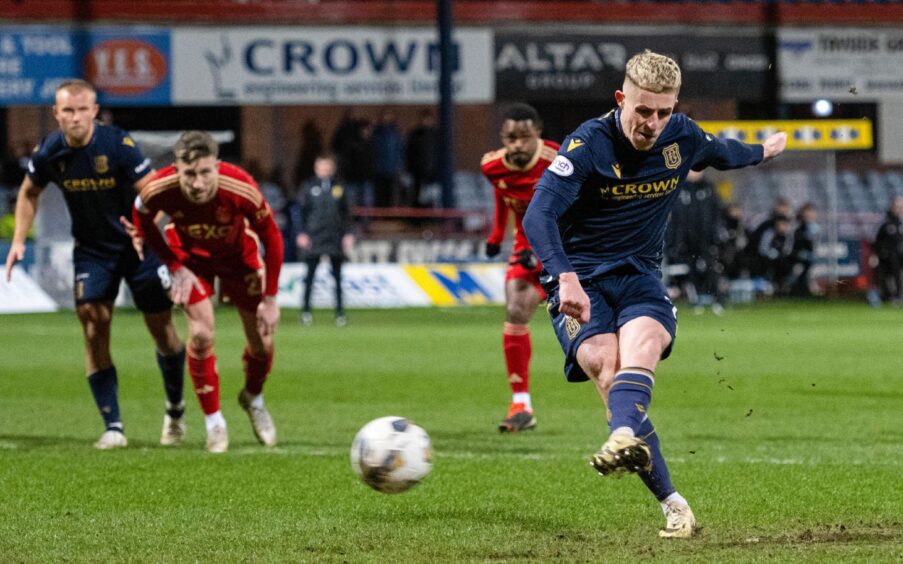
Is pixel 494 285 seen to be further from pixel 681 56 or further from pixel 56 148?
pixel 56 148

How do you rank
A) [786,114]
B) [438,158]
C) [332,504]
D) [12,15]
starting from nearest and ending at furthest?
[332,504], [12,15], [438,158], [786,114]

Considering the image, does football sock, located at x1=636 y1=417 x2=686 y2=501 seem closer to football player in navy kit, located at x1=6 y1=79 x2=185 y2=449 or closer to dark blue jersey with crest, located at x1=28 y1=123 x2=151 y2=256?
football player in navy kit, located at x1=6 y1=79 x2=185 y2=449

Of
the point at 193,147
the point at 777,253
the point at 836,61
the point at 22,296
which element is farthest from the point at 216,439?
the point at 836,61

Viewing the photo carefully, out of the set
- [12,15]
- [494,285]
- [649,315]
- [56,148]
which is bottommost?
[494,285]

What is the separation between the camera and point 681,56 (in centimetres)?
3147

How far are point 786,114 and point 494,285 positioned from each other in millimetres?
10927

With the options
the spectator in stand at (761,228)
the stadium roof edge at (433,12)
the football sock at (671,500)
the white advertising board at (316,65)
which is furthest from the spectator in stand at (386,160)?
the football sock at (671,500)

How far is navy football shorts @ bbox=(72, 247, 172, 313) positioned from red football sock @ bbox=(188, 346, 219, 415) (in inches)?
20.0

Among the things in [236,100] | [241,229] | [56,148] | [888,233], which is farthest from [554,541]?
[236,100]

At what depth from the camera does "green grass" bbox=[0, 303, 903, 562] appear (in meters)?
6.22

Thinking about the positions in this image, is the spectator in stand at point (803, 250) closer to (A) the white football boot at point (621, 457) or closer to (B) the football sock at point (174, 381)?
(B) the football sock at point (174, 381)

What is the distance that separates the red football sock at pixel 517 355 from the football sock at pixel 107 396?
2.62 meters

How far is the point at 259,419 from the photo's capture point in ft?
31.8

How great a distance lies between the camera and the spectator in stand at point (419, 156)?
28500mm
